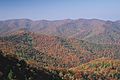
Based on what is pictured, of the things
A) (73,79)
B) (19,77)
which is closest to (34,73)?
(19,77)

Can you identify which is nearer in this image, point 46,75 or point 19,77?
point 19,77

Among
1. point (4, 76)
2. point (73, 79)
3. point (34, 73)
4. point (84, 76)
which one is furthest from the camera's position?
point (84, 76)

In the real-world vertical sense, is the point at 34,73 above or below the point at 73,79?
above

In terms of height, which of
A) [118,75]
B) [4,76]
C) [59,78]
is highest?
[4,76]

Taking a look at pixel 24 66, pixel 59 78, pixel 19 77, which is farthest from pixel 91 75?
pixel 19 77

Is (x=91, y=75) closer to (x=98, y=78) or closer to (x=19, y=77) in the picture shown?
(x=98, y=78)

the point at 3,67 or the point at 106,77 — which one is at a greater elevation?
the point at 3,67

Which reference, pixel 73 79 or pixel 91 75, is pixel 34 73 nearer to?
→ pixel 73 79

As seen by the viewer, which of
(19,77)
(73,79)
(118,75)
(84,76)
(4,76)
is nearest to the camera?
(4,76)

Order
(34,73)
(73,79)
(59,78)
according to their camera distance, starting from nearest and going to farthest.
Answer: (34,73)
(59,78)
(73,79)

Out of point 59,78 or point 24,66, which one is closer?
point 24,66
